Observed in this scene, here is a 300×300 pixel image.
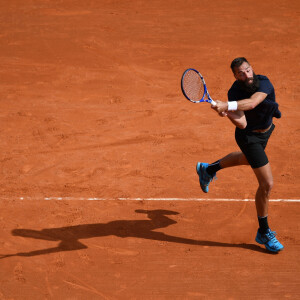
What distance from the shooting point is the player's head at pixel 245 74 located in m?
5.70

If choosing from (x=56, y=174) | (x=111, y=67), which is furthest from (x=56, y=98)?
(x=56, y=174)

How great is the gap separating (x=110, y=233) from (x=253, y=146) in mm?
2206

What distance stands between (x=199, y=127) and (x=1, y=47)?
18.3 feet

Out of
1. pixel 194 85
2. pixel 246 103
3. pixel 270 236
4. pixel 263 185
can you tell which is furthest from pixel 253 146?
pixel 270 236

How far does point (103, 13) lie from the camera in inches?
524

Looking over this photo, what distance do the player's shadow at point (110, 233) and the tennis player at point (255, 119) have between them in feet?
1.97

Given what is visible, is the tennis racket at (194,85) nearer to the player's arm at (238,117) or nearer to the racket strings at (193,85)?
the racket strings at (193,85)

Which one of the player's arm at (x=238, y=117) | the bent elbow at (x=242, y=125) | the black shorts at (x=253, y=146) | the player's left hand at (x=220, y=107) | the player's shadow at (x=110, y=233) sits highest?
the player's left hand at (x=220, y=107)

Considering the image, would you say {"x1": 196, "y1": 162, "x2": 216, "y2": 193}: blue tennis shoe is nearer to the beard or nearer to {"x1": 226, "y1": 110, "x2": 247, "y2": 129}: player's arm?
{"x1": 226, "y1": 110, "x2": 247, "y2": 129}: player's arm

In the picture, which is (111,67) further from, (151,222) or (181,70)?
(151,222)

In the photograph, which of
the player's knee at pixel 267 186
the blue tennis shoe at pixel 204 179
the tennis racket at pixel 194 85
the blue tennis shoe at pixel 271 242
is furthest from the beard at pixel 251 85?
the blue tennis shoe at pixel 271 242

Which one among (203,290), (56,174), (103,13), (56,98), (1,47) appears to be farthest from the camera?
(103,13)

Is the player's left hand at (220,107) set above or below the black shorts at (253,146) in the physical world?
above

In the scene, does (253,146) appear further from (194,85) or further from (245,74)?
(194,85)
